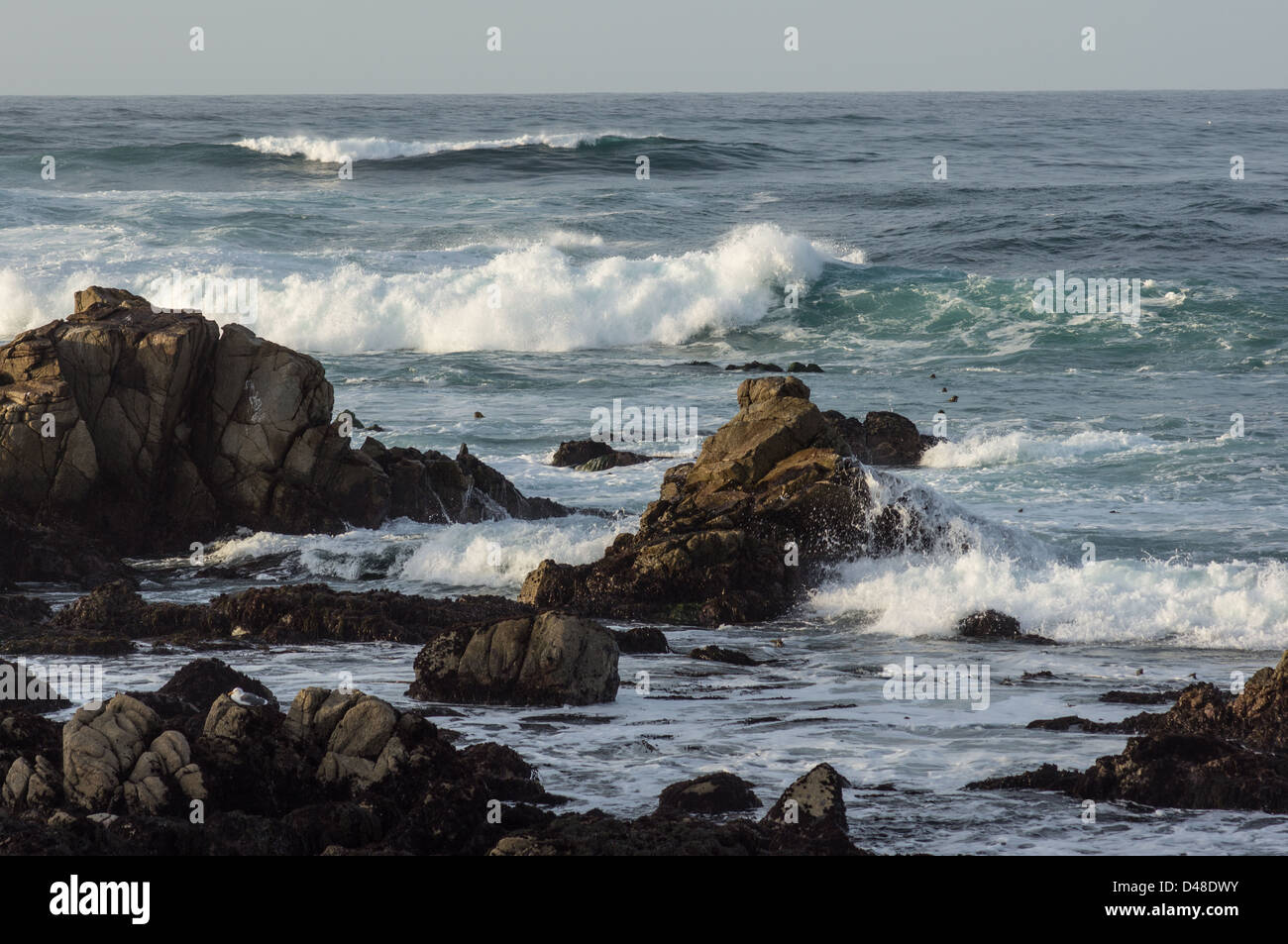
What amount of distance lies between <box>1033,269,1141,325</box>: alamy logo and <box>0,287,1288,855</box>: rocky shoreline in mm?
13547

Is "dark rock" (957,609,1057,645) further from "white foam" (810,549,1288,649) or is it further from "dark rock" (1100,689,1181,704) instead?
"dark rock" (1100,689,1181,704)

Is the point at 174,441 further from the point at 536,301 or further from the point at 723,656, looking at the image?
the point at 536,301

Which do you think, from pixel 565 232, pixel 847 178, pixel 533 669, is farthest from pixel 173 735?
pixel 847 178

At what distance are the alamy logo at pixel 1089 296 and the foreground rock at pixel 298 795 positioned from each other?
25728 millimetres

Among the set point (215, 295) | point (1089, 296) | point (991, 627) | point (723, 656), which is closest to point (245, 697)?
point (723, 656)

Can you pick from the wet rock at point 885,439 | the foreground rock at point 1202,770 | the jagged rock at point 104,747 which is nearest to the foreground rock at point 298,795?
the jagged rock at point 104,747

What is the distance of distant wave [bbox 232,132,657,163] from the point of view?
57.3m

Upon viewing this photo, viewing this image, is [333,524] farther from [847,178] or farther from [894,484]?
[847,178]

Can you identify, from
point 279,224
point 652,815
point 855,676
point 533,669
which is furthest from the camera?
point 279,224

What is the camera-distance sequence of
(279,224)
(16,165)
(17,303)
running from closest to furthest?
(17,303) < (279,224) < (16,165)

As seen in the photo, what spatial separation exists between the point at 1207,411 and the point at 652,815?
17.9 metres

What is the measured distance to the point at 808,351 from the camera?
30.6 metres

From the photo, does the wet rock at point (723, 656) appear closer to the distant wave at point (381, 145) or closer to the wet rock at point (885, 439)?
the wet rock at point (885, 439)
